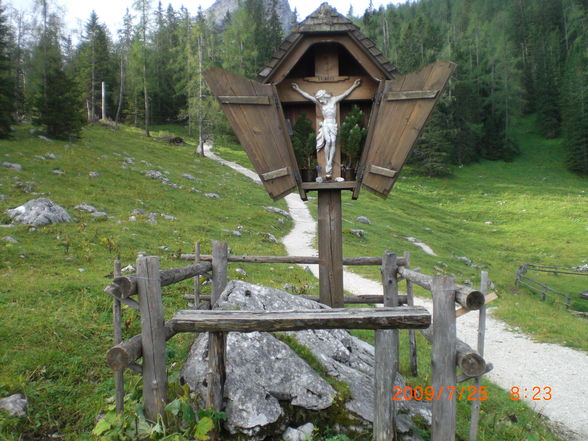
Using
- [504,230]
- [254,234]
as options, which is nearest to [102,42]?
[254,234]

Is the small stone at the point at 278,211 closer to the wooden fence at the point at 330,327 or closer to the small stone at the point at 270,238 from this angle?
the small stone at the point at 270,238

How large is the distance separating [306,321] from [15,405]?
13.2 ft

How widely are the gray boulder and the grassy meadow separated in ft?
0.33

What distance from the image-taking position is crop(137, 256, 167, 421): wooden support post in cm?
412

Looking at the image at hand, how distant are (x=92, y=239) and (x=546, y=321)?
1458cm

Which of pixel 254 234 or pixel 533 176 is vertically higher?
pixel 533 176

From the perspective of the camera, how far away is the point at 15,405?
191 inches

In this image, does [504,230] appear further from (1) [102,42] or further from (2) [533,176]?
(1) [102,42]

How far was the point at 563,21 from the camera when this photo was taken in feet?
256

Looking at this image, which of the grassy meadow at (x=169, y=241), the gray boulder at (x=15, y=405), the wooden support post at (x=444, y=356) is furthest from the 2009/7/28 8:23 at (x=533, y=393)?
the gray boulder at (x=15, y=405)

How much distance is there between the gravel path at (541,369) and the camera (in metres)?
6.55

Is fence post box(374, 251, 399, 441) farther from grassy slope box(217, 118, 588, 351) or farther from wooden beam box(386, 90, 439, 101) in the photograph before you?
grassy slope box(217, 118, 588, 351)

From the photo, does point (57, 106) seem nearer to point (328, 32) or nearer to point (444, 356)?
point (328, 32)

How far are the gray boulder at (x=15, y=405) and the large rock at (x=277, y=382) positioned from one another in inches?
82.3
